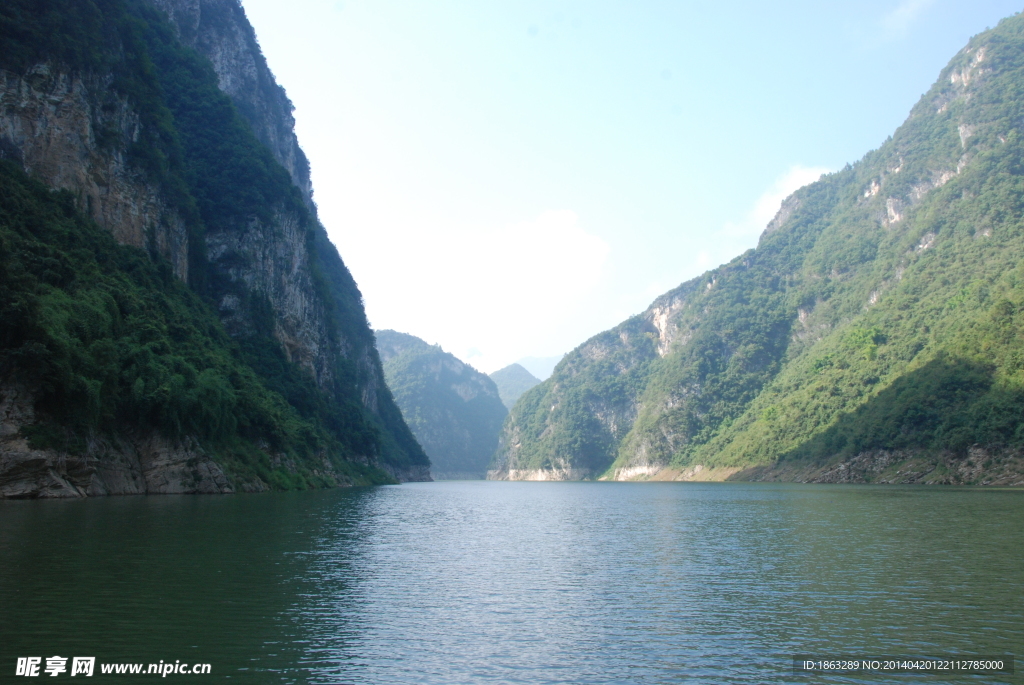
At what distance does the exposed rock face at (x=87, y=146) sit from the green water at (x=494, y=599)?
40477 mm

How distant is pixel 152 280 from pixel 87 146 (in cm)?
1358

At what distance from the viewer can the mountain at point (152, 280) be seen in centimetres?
4575

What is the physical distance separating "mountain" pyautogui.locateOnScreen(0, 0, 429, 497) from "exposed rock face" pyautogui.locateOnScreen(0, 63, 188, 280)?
0.60 feet

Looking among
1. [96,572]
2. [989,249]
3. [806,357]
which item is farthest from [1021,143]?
[96,572]

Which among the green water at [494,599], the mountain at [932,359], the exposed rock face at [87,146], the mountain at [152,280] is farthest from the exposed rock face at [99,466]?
the mountain at [932,359]

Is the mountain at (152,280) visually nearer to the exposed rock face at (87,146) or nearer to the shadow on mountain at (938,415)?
the exposed rock face at (87,146)

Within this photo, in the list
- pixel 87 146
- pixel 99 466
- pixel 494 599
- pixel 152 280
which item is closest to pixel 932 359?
pixel 152 280

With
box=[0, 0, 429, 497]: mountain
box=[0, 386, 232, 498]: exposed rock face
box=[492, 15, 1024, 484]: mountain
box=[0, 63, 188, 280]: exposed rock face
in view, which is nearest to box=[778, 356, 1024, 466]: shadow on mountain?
box=[492, 15, 1024, 484]: mountain

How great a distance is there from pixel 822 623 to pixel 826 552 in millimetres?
12535

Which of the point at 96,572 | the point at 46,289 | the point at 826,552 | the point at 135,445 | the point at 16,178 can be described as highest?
the point at 16,178

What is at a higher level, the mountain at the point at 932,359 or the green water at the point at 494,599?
the mountain at the point at 932,359

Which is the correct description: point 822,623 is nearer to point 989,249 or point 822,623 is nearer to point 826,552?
point 826,552

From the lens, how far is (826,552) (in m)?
28.1

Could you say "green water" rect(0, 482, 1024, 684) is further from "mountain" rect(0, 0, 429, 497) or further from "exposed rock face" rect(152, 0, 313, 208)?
"exposed rock face" rect(152, 0, 313, 208)
